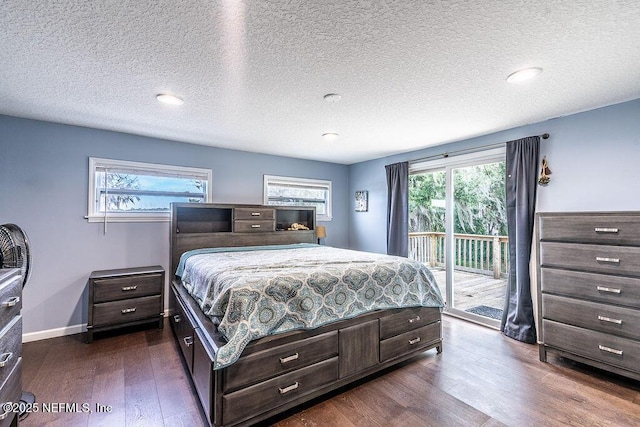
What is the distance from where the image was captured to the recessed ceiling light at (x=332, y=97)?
8.04 feet

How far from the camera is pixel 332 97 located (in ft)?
8.16

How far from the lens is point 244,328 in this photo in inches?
67.6

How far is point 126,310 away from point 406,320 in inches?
114

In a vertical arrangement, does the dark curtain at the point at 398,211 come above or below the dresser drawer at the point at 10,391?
above

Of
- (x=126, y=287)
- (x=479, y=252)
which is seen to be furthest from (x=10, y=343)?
(x=479, y=252)

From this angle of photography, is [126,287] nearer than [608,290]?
No

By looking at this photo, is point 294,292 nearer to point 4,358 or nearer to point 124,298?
point 4,358

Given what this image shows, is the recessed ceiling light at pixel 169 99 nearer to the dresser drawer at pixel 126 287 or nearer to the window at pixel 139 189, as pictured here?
the window at pixel 139 189

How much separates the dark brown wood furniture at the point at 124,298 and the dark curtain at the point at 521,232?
157 inches

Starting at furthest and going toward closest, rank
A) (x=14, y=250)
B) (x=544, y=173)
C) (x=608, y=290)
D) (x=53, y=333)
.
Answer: (x=53, y=333) < (x=544, y=173) < (x=608, y=290) < (x=14, y=250)

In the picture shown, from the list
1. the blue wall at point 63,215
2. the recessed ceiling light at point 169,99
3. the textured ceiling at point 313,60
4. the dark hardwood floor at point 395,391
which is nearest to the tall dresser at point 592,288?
the dark hardwood floor at point 395,391

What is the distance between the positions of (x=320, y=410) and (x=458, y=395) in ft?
3.40

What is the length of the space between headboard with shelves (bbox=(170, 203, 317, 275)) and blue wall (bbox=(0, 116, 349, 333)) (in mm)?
333

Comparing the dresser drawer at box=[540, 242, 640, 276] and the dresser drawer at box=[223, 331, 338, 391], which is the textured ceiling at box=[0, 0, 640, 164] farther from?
the dresser drawer at box=[223, 331, 338, 391]
